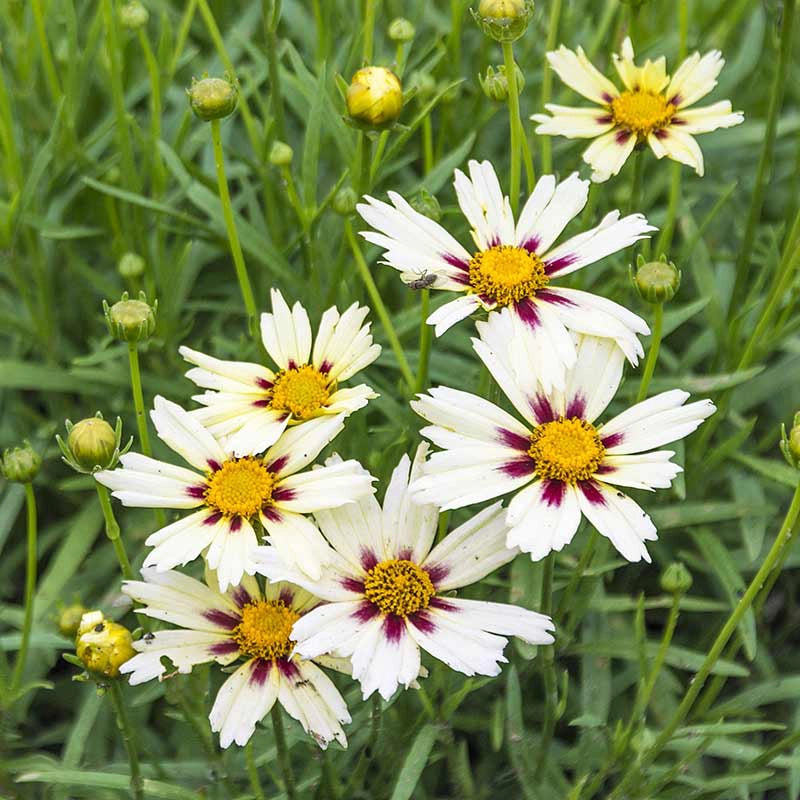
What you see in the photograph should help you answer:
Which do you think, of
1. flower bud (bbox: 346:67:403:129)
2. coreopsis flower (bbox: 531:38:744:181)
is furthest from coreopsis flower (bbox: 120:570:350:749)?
coreopsis flower (bbox: 531:38:744:181)

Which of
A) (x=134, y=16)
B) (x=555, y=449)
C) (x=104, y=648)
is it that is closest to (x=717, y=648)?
(x=555, y=449)

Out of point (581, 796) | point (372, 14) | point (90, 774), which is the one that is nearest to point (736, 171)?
point (372, 14)

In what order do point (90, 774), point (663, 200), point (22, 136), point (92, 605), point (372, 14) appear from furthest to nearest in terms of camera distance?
1. point (663, 200)
2. point (22, 136)
3. point (92, 605)
4. point (372, 14)
5. point (90, 774)

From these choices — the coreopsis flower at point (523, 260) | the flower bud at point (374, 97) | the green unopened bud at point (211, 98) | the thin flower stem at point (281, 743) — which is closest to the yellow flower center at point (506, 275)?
the coreopsis flower at point (523, 260)

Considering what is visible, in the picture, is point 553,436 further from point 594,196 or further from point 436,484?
point 594,196

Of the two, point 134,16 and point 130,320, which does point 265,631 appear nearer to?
point 130,320

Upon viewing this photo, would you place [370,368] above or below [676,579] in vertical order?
above

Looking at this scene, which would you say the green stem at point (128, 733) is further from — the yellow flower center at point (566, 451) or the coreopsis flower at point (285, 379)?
the yellow flower center at point (566, 451)
